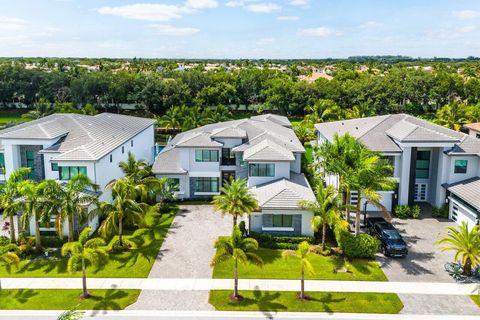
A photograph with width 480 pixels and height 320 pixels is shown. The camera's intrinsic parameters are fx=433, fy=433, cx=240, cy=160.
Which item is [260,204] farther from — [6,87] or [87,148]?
[6,87]

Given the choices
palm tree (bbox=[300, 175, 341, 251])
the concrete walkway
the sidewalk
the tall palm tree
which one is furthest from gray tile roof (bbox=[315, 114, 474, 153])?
the tall palm tree

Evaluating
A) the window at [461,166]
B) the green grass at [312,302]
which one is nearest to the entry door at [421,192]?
the window at [461,166]

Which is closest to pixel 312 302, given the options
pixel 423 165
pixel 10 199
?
pixel 423 165

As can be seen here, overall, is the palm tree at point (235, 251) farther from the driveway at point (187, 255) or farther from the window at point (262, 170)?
the window at point (262, 170)

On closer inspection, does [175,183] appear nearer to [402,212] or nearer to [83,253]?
[83,253]

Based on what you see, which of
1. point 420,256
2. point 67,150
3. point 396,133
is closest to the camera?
point 420,256

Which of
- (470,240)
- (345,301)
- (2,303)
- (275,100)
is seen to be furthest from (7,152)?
(275,100)
